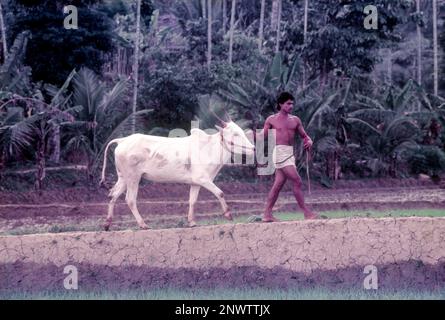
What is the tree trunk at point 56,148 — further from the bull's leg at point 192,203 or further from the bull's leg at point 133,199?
the bull's leg at point 192,203

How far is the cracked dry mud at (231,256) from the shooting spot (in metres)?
8.34

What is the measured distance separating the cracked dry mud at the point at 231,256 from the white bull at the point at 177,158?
64 cm

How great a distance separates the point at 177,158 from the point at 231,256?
135 centimetres

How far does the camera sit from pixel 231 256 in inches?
329

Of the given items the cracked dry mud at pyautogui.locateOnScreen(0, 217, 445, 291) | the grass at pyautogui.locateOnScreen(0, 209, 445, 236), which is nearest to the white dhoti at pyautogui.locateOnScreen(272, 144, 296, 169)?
the cracked dry mud at pyautogui.locateOnScreen(0, 217, 445, 291)

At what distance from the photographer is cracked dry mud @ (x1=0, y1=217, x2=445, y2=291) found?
8.34 metres

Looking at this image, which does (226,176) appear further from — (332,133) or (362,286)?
(362,286)

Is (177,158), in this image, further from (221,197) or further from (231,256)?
(231,256)

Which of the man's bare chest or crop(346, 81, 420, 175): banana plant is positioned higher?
the man's bare chest

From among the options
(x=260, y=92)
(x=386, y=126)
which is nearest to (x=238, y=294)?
(x=260, y=92)

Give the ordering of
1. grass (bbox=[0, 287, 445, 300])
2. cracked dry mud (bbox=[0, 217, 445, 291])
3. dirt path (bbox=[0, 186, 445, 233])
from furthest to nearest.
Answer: dirt path (bbox=[0, 186, 445, 233]), cracked dry mud (bbox=[0, 217, 445, 291]), grass (bbox=[0, 287, 445, 300])

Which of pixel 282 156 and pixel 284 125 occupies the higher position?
pixel 284 125

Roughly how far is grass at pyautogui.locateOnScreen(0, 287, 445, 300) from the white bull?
46.4 inches

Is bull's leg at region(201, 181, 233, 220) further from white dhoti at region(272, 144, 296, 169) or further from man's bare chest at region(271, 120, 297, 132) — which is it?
man's bare chest at region(271, 120, 297, 132)
